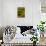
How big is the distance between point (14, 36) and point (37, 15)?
926 millimetres

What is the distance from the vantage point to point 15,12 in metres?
4.33

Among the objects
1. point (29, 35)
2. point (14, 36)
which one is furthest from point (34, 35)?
point (14, 36)

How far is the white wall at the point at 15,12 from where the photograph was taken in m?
4.30

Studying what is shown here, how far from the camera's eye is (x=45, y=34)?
14.0 ft

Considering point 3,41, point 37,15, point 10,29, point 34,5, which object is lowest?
point 3,41

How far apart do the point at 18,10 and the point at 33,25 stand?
64 cm

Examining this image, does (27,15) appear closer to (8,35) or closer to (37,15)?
(37,15)

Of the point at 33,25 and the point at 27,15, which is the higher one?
the point at 27,15

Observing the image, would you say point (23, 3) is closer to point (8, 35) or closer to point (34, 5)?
point (34, 5)

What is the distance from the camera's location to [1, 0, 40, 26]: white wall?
430 centimetres

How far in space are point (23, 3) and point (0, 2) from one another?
0.69m

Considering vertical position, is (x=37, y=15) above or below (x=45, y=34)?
above

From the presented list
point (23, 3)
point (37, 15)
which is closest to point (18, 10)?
point (23, 3)

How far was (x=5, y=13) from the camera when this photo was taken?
433 cm
